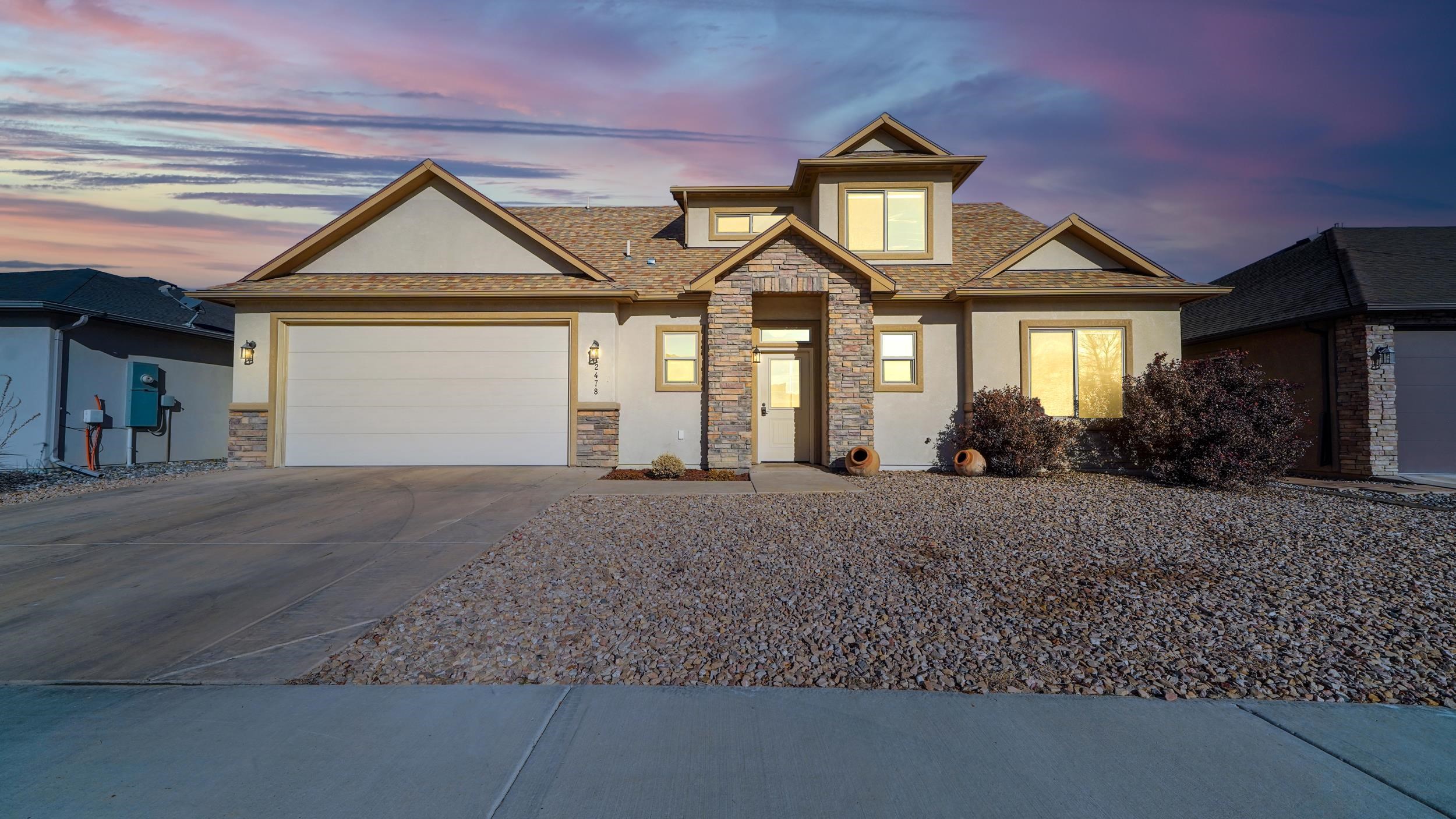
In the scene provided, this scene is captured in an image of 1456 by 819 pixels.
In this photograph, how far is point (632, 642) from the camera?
13.8 ft

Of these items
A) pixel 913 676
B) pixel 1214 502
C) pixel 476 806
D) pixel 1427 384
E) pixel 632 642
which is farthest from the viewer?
pixel 1427 384

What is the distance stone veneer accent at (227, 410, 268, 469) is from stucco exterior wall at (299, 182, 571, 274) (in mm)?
2851

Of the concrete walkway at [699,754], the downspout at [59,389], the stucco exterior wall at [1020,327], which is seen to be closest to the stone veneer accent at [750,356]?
the stucco exterior wall at [1020,327]

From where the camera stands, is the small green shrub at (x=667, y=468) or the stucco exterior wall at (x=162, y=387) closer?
the small green shrub at (x=667, y=468)

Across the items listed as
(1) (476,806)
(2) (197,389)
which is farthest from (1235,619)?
Result: (2) (197,389)

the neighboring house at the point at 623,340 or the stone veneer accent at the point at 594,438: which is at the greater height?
the neighboring house at the point at 623,340

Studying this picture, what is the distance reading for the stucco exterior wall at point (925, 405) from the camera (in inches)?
514

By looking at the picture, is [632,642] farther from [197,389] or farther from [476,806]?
[197,389]

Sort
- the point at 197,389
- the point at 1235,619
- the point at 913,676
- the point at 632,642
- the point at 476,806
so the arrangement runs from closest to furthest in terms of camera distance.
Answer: the point at 476,806, the point at 913,676, the point at 632,642, the point at 1235,619, the point at 197,389

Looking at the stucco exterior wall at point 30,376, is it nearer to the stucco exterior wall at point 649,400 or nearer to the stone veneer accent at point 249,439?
the stone veneer accent at point 249,439

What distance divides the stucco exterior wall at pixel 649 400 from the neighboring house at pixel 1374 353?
37.4 ft

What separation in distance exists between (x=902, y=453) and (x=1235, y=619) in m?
8.46

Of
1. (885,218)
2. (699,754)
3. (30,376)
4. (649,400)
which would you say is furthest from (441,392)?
(699,754)

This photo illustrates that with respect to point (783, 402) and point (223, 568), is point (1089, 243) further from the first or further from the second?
point (223, 568)
